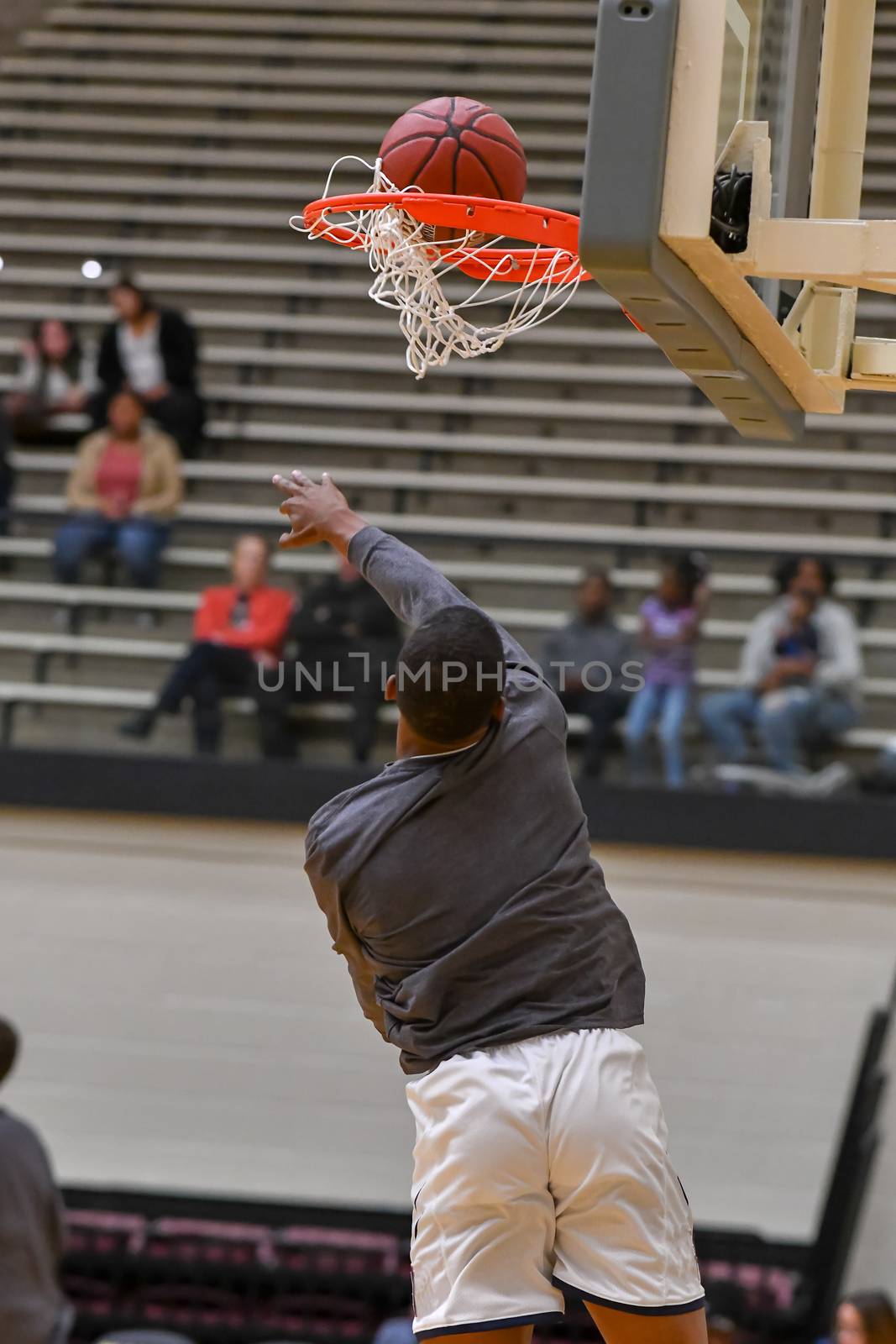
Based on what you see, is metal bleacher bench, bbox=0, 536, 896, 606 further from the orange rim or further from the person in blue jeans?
the orange rim

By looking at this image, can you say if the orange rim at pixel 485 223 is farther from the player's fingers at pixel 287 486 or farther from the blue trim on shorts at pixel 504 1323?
the blue trim on shorts at pixel 504 1323

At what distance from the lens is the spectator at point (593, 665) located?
796 cm

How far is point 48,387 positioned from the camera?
435 inches

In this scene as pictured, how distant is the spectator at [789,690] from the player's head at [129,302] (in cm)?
463

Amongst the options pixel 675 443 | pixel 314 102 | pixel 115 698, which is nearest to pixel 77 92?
pixel 314 102

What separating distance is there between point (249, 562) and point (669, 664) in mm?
2101

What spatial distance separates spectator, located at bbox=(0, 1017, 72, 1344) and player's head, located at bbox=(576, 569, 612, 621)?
398 cm

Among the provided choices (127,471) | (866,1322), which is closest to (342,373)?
(127,471)

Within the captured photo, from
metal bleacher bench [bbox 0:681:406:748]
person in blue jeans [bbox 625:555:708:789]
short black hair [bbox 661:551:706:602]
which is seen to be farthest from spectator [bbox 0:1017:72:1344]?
short black hair [bbox 661:551:706:602]

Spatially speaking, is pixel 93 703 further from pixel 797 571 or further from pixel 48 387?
pixel 797 571

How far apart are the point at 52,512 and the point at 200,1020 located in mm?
2758

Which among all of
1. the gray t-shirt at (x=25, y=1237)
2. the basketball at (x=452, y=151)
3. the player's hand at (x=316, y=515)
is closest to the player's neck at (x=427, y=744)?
the player's hand at (x=316, y=515)

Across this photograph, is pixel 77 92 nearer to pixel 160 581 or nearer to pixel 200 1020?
pixel 160 581

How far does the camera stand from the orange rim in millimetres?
2924
